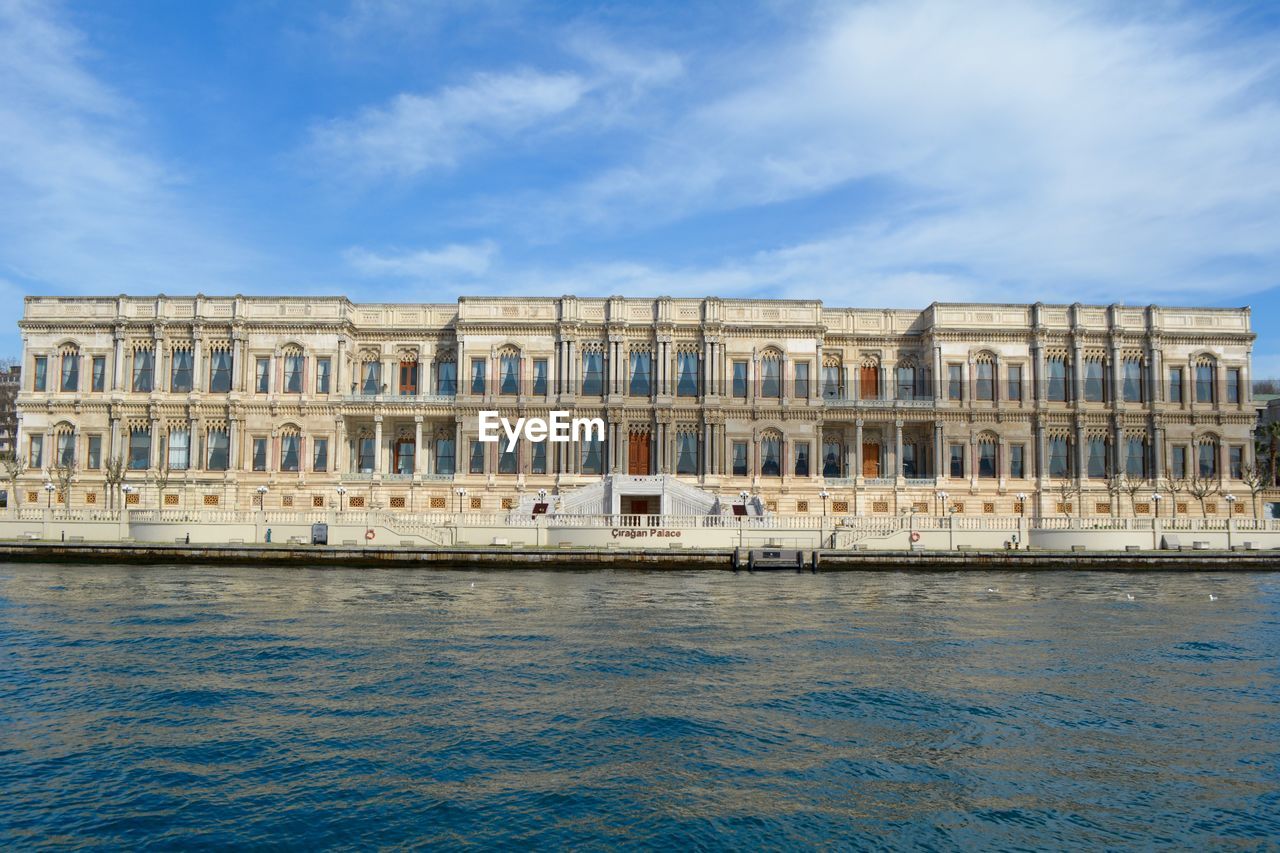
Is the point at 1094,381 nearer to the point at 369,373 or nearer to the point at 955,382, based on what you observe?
the point at 955,382

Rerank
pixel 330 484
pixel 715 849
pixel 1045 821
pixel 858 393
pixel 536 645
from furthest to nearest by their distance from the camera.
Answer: pixel 858 393 → pixel 330 484 → pixel 536 645 → pixel 1045 821 → pixel 715 849

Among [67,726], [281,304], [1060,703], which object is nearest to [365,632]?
[67,726]

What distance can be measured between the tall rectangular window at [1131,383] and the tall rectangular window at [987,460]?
30.3 feet

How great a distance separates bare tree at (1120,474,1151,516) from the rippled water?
1168 inches

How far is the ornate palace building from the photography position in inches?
2169

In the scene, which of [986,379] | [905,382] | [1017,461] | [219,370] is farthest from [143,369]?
[1017,461]

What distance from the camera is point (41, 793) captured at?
40.5 ft

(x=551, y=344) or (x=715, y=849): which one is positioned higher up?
(x=551, y=344)

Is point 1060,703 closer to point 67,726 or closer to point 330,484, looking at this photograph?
point 67,726

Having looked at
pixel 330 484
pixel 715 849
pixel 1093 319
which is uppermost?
pixel 1093 319

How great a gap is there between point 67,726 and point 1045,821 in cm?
1524

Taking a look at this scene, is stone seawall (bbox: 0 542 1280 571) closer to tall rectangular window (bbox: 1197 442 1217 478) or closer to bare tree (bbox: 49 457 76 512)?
bare tree (bbox: 49 457 76 512)

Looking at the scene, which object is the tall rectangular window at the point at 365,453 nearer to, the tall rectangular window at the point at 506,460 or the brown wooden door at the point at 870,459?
the tall rectangular window at the point at 506,460

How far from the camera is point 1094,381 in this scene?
5759 cm
